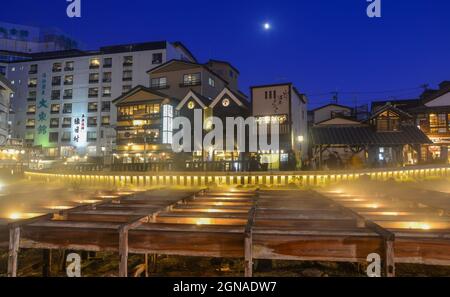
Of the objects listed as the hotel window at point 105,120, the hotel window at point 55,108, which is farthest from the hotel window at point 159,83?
the hotel window at point 55,108

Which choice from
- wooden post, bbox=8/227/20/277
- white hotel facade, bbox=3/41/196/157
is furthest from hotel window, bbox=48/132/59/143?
wooden post, bbox=8/227/20/277

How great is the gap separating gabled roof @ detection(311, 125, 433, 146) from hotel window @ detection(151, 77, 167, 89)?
23802 millimetres

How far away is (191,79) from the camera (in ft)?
132

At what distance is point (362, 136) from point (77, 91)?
163ft

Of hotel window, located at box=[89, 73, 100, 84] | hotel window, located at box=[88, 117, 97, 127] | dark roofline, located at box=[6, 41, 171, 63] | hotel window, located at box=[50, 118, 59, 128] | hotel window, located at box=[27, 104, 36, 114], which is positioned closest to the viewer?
dark roofline, located at box=[6, 41, 171, 63]

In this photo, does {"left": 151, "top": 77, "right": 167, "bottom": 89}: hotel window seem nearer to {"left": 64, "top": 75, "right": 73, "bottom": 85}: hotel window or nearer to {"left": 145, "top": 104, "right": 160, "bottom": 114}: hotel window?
{"left": 145, "top": 104, "right": 160, "bottom": 114}: hotel window

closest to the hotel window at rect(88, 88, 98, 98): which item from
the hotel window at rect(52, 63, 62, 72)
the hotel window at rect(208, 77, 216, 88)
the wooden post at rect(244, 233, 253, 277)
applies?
the hotel window at rect(52, 63, 62, 72)

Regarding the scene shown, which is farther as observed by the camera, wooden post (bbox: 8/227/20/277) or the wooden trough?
wooden post (bbox: 8/227/20/277)

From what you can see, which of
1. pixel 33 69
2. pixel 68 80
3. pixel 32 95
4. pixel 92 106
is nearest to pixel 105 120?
pixel 92 106

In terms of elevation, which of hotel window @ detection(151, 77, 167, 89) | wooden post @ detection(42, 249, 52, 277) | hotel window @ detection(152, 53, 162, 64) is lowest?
wooden post @ detection(42, 249, 52, 277)

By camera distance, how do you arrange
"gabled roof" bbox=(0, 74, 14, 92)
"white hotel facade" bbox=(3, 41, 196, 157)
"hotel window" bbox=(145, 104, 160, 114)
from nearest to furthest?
"gabled roof" bbox=(0, 74, 14, 92) < "hotel window" bbox=(145, 104, 160, 114) < "white hotel facade" bbox=(3, 41, 196, 157)

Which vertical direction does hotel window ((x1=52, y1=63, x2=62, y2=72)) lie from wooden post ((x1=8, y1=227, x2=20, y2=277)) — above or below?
above

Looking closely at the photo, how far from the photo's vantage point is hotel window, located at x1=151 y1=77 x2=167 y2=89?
41706 millimetres

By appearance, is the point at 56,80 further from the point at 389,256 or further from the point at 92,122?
the point at 389,256
